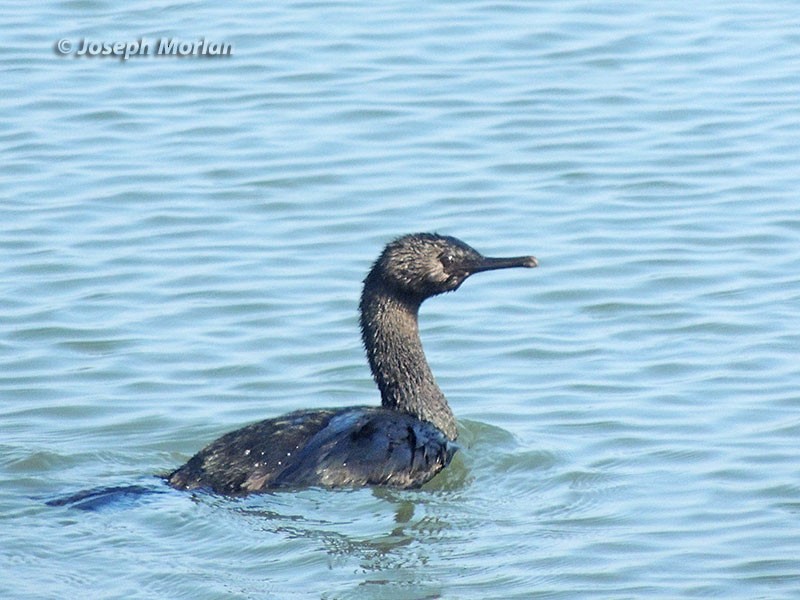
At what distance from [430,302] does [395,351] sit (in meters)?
2.12

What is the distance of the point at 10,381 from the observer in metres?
11.4

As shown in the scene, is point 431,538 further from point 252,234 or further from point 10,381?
point 252,234

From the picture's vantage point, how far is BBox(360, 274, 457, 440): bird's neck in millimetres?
10430

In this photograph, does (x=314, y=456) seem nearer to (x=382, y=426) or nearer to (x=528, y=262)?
(x=382, y=426)

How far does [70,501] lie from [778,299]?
5.03 meters

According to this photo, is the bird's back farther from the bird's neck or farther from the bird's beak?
the bird's beak

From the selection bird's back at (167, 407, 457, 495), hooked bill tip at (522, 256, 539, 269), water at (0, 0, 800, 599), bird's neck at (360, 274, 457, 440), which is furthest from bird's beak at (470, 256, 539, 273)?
bird's back at (167, 407, 457, 495)

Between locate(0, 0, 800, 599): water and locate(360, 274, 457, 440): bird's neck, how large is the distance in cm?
36

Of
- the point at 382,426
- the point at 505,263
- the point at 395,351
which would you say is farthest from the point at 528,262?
the point at 382,426

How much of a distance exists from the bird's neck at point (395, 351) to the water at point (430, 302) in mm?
356

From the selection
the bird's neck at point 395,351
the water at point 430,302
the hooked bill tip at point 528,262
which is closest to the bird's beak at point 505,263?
the hooked bill tip at point 528,262

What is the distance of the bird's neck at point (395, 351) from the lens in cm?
1043

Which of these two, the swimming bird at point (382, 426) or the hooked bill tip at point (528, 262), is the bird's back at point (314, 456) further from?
the hooked bill tip at point (528, 262)

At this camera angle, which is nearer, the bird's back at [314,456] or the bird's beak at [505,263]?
the bird's back at [314,456]
